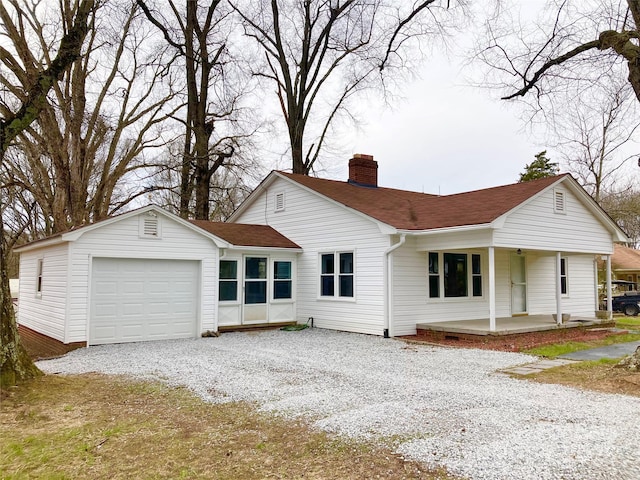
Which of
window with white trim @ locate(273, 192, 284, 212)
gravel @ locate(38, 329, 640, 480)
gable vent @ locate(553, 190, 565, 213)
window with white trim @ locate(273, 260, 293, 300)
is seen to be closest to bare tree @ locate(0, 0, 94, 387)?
gravel @ locate(38, 329, 640, 480)

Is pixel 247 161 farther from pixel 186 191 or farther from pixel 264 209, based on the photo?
pixel 264 209

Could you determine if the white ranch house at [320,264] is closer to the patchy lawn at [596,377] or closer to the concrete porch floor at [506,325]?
the concrete porch floor at [506,325]

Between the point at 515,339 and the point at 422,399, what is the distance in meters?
6.67

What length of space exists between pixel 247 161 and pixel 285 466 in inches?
769

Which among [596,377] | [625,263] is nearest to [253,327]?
[596,377]

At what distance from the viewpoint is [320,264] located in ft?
47.7

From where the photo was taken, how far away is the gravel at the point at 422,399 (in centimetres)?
414

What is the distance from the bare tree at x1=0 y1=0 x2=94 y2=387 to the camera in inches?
259

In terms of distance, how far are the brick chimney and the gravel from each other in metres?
8.07

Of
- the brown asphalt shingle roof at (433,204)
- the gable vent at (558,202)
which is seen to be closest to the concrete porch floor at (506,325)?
the brown asphalt shingle roof at (433,204)

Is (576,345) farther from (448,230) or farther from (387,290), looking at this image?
(387,290)

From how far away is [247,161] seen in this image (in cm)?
2250

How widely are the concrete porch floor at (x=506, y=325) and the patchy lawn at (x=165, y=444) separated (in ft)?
24.9

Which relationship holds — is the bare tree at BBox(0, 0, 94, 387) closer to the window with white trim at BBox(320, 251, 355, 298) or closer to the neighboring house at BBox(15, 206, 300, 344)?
the neighboring house at BBox(15, 206, 300, 344)
